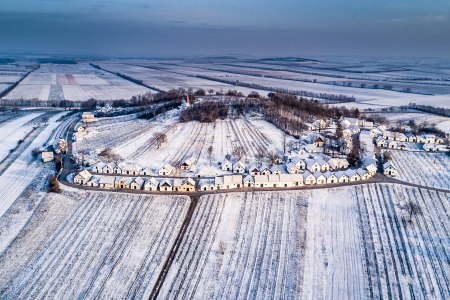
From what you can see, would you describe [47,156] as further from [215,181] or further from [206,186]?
[215,181]

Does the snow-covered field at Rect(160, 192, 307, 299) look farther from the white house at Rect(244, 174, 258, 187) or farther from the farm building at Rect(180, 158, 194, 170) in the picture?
the farm building at Rect(180, 158, 194, 170)

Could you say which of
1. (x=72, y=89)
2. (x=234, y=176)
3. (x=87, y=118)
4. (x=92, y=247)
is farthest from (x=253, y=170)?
(x=72, y=89)

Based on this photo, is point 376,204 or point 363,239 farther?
point 376,204

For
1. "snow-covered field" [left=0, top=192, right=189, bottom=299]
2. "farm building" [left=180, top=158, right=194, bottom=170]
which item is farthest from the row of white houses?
"farm building" [left=180, top=158, right=194, bottom=170]

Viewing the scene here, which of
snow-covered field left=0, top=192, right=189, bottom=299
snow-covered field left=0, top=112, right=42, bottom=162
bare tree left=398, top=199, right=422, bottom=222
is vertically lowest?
snow-covered field left=0, top=112, right=42, bottom=162

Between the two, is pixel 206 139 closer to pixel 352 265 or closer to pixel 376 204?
pixel 376 204

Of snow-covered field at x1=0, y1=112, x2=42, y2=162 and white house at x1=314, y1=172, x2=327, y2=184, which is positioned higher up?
white house at x1=314, y1=172, x2=327, y2=184

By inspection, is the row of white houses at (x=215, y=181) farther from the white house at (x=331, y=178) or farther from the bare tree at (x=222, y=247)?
the bare tree at (x=222, y=247)

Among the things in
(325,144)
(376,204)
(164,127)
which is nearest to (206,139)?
(164,127)
